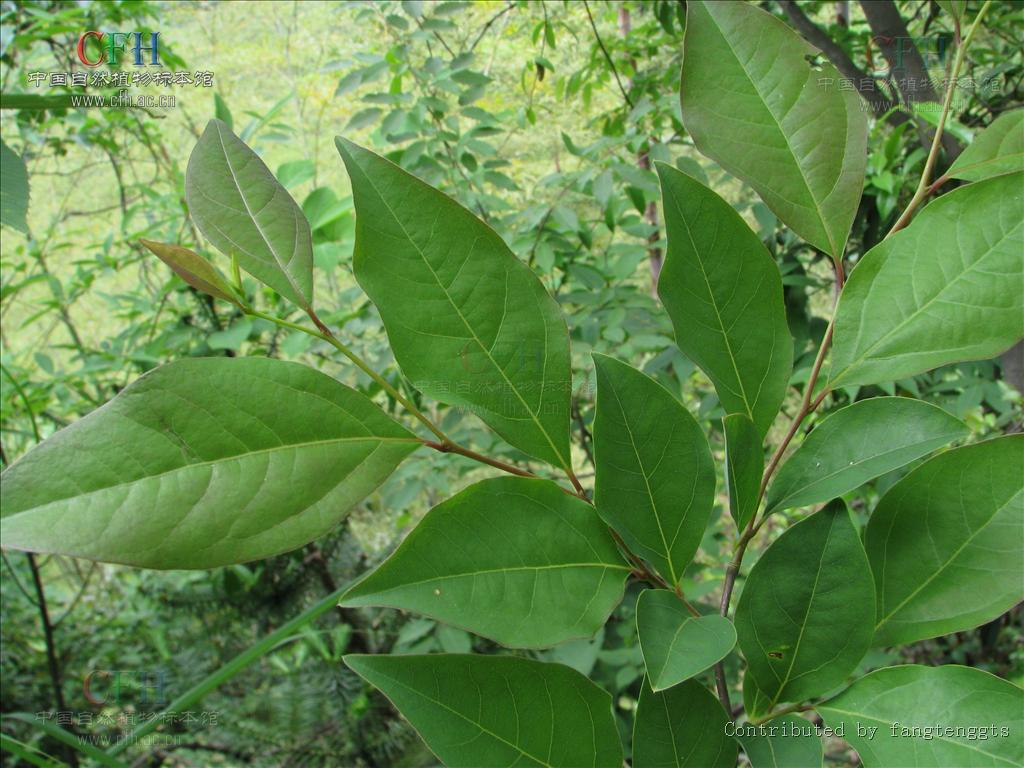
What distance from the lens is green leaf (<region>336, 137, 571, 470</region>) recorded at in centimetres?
19

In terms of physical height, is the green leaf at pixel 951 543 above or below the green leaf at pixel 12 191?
below

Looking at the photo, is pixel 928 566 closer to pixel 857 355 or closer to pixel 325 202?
pixel 857 355

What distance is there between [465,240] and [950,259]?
0.13 m

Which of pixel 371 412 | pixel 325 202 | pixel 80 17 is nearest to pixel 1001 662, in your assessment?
pixel 325 202

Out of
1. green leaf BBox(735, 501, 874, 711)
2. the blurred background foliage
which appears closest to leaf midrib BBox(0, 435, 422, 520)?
green leaf BBox(735, 501, 874, 711)

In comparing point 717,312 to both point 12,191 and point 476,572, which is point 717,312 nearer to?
point 476,572

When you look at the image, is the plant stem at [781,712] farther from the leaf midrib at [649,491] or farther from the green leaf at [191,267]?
the green leaf at [191,267]

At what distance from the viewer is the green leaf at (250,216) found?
200mm

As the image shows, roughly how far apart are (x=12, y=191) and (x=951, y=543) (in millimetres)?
463

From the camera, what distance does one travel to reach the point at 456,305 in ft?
0.63

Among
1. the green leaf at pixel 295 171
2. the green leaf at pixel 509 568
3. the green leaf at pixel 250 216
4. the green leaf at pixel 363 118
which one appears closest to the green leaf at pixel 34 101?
the green leaf at pixel 250 216

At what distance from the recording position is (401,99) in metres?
0.96

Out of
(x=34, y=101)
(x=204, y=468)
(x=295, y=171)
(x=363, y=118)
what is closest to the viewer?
(x=204, y=468)

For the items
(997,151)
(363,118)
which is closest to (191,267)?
(997,151)
